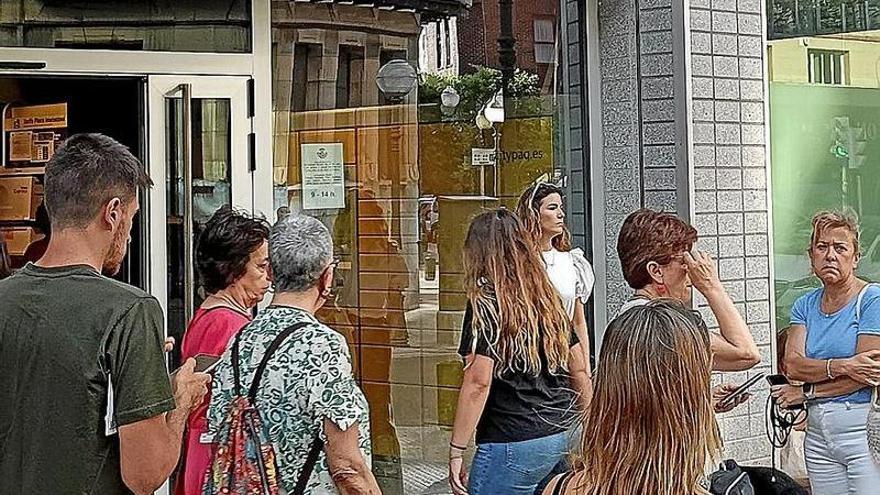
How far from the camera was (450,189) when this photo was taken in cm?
789

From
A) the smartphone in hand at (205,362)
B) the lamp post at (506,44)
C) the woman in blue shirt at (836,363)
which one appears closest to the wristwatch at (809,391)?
the woman in blue shirt at (836,363)

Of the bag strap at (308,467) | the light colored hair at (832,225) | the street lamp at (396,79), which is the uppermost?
the street lamp at (396,79)

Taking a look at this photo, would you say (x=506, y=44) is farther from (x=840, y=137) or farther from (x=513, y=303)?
A: (x=513, y=303)

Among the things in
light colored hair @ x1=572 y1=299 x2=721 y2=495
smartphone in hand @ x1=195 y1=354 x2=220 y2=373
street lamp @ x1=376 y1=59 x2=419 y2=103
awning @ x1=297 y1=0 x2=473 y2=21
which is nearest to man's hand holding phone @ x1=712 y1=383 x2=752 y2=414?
smartphone in hand @ x1=195 y1=354 x2=220 y2=373

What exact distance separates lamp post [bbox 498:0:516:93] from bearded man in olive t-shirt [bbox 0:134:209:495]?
4.53 meters

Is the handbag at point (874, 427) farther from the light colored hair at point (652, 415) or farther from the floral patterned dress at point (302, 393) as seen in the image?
the light colored hair at point (652, 415)

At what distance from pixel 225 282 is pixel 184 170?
2151 millimetres

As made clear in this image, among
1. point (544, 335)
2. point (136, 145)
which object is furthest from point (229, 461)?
point (136, 145)

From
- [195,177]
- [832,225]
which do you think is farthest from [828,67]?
[195,177]

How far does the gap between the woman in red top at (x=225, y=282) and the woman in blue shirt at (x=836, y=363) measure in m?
2.56

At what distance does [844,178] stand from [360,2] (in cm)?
315

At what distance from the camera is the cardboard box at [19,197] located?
8.23 m

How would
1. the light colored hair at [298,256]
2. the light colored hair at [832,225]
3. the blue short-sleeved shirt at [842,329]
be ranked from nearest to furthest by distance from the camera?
the light colored hair at [298,256]
the blue short-sleeved shirt at [842,329]
the light colored hair at [832,225]

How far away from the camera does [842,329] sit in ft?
19.1
